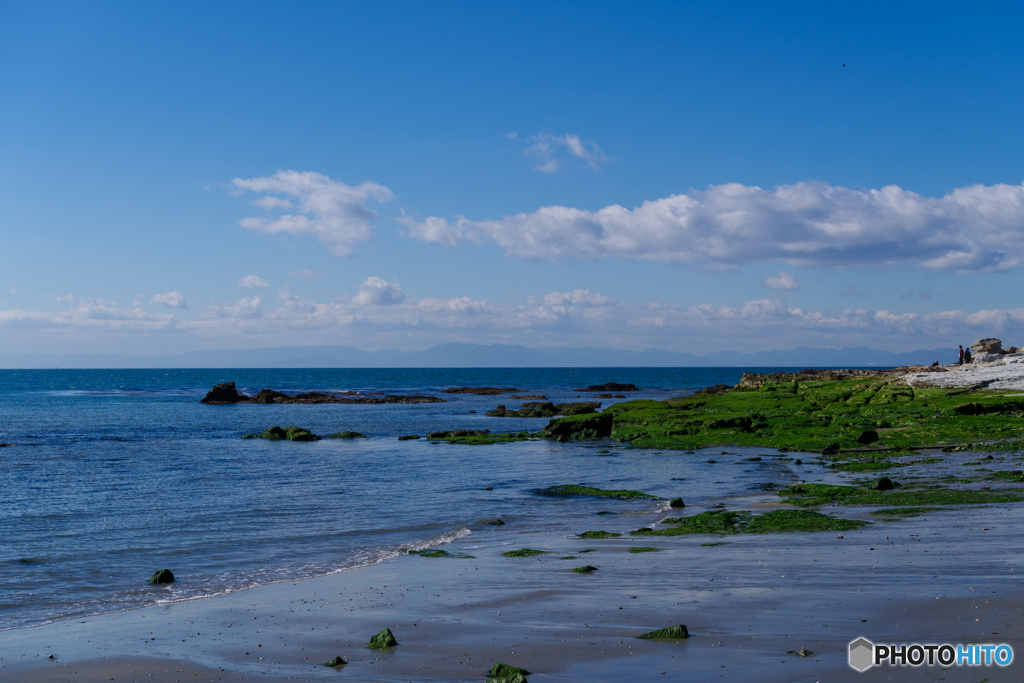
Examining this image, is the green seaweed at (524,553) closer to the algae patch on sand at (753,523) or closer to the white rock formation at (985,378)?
the algae patch on sand at (753,523)

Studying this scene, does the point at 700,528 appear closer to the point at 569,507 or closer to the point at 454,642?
the point at 569,507

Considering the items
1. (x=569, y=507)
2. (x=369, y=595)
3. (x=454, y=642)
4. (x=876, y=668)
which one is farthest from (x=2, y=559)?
(x=876, y=668)

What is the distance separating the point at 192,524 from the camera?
19.1 m

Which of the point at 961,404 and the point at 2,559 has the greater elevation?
the point at 961,404

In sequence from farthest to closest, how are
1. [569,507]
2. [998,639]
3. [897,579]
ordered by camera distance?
1. [569,507]
2. [897,579]
3. [998,639]

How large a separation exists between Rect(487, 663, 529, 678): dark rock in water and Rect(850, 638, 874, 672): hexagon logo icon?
363 centimetres

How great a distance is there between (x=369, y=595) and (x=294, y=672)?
3.72 metres

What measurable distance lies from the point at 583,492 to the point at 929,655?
52.0 feet

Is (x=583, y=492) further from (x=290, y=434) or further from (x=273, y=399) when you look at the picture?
(x=273, y=399)

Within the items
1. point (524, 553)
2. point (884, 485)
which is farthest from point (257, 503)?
point (884, 485)

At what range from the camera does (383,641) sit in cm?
902

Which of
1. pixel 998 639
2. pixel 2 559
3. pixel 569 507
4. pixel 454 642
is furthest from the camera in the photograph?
pixel 569 507

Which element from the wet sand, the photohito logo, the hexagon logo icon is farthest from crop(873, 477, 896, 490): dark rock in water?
the hexagon logo icon

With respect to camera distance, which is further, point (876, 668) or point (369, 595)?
point (369, 595)
